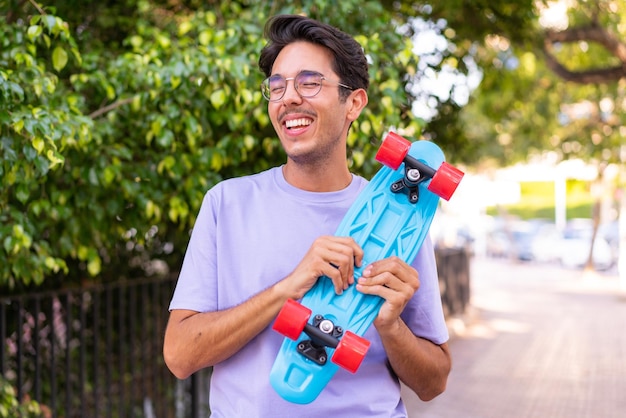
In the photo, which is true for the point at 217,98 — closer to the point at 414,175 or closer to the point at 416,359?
the point at 414,175

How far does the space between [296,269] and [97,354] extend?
367 cm

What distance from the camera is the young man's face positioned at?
1913 millimetres

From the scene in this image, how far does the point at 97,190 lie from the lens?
3.79 meters

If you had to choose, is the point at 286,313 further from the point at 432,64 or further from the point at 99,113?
the point at 432,64

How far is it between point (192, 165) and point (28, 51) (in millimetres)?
923

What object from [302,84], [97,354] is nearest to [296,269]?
[302,84]

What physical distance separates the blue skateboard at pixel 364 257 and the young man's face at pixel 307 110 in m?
0.16

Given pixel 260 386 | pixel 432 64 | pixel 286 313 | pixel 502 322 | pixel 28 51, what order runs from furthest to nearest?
1. pixel 502 322
2. pixel 432 64
3. pixel 28 51
4. pixel 260 386
5. pixel 286 313

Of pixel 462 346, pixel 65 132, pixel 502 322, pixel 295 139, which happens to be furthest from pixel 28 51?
pixel 502 322

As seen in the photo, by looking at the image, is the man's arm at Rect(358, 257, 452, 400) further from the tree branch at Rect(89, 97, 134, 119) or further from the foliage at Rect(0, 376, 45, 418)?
the tree branch at Rect(89, 97, 134, 119)

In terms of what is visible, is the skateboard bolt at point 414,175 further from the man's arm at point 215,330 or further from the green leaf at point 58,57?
the green leaf at point 58,57

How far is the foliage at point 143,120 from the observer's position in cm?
337

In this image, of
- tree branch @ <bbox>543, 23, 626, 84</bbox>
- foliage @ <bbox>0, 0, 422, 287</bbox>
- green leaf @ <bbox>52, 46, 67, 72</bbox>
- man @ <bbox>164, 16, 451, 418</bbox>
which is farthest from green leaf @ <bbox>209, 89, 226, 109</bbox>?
tree branch @ <bbox>543, 23, 626, 84</bbox>

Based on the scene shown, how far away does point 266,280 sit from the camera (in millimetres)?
1873
